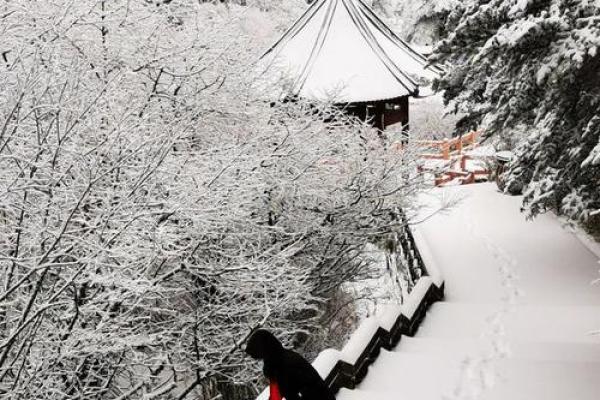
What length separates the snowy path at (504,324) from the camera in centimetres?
645

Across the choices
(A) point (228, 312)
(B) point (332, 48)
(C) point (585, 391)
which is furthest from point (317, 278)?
(B) point (332, 48)

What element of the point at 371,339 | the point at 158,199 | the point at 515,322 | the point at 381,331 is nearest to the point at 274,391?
the point at 158,199

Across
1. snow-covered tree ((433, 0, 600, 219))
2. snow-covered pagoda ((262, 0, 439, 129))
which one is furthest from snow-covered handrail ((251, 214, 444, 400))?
snow-covered pagoda ((262, 0, 439, 129))

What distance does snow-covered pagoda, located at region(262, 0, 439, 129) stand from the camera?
1500 cm

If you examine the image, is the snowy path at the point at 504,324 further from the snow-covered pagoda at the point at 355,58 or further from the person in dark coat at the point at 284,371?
the snow-covered pagoda at the point at 355,58

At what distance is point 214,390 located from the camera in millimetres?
8602

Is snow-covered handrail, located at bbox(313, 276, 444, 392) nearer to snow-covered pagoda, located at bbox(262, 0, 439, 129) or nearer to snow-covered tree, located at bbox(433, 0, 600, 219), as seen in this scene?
snow-covered tree, located at bbox(433, 0, 600, 219)

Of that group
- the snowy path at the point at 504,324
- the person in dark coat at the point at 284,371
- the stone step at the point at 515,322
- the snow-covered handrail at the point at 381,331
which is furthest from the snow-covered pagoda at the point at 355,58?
the person in dark coat at the point at 284,371

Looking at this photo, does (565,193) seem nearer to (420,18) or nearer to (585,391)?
(585,391)

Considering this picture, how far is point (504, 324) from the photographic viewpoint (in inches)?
349

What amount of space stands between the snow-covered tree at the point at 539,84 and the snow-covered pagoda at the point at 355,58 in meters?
5.81

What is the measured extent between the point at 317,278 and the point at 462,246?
5774 mm

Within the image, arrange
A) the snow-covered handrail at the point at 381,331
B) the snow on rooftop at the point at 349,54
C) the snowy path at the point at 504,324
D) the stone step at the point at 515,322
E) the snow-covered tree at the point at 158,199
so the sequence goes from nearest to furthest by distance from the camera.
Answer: the snow-covered tree at the point at 158,199 → the snow-covered handrail at the point at 381,331 → the snowy path at the point at 504,324 → the stone step at the point at 515,322 → the snow on rooftop at the point at 349,54

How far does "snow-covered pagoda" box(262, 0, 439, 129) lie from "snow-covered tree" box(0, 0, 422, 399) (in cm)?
424
